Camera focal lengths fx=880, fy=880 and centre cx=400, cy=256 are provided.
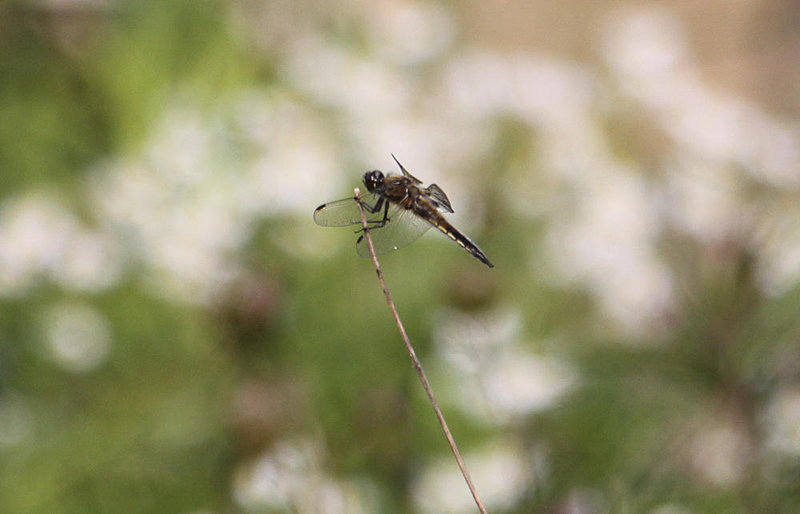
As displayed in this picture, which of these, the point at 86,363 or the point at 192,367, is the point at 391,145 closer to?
the point at 192,367

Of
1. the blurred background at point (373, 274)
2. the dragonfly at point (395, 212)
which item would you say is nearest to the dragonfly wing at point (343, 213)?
the dragonfly at point (395, 212)

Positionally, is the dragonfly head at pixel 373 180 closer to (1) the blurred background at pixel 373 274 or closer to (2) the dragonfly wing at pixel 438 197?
(2) the dragonfly wing at pixel 438 197

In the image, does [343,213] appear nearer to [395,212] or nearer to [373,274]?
[395,212]

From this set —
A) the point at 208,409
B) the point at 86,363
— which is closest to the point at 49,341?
the point at 86,363

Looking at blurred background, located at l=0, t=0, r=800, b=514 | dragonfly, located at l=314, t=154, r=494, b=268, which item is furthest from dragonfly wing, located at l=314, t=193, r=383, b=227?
blurred background, located at l=0, t=0, r=800, b=514

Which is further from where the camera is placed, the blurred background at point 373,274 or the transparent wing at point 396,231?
the blurred background at point 373,274

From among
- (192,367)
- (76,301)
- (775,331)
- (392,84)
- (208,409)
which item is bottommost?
(775,331)

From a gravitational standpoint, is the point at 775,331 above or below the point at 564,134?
below

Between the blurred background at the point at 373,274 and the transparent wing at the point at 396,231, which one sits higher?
the blurred background at the point at 373,274
